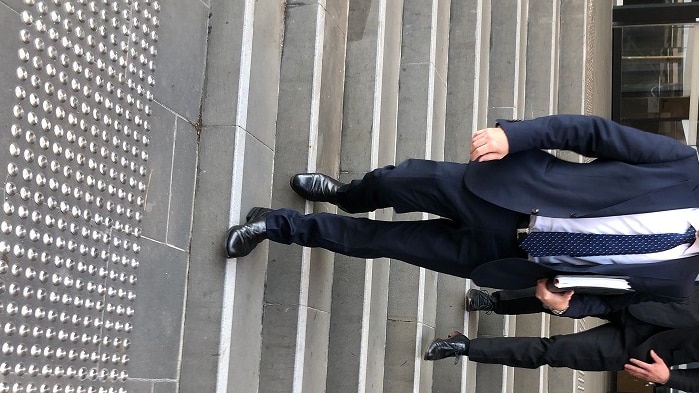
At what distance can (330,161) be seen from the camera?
4289mm

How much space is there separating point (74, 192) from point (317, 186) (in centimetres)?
134

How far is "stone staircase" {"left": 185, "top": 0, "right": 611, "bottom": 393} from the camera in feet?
11.3

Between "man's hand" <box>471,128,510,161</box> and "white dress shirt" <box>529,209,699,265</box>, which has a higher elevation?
"man's hand" <box>471,128,510,161</box>

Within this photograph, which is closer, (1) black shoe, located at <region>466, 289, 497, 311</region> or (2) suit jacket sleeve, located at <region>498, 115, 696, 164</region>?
(2) suit jacket sleeve, located at <region>498, 115, 696, 164</region>

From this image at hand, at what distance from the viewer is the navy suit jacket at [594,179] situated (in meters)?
3.08

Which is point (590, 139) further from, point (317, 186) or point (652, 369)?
point (652, 369)

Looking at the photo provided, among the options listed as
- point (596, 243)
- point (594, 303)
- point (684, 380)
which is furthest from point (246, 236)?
point (684, 380)

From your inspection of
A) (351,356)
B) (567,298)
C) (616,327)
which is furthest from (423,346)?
(567,298)

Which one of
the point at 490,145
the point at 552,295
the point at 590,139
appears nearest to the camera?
the point at 490,145

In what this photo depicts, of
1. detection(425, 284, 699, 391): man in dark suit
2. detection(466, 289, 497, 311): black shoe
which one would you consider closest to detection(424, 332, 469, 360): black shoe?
detection(425, 284, 699, 391): man in dark suit

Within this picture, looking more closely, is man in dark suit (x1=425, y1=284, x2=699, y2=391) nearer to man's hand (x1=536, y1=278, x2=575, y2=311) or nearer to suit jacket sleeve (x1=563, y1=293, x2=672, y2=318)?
suit jacket sleeve (x1=563, y1=293, x2=672, y2=318)

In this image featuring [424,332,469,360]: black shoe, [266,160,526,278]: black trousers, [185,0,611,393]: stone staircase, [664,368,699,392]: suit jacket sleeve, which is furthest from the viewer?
[424,332,469,360]: black shoe

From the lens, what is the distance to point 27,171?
8.50ft

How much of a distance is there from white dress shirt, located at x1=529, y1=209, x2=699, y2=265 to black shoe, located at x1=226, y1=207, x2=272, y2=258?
118 cm
